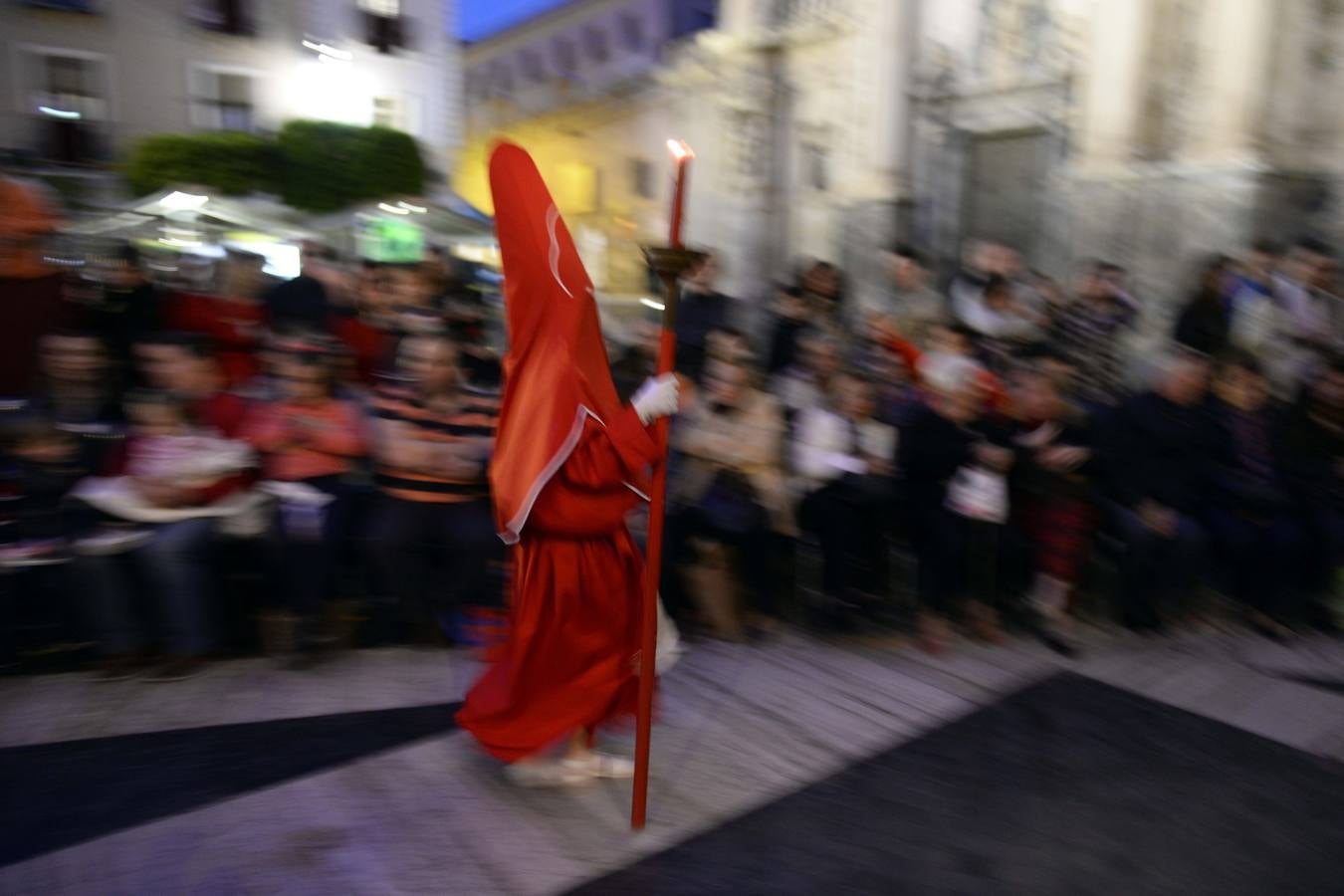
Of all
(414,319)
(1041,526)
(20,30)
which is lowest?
(1041,526)

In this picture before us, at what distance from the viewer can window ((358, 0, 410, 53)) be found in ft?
70.1

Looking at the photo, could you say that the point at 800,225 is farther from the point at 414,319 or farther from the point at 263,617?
the point at 263,617

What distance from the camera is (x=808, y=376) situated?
5.58 metres

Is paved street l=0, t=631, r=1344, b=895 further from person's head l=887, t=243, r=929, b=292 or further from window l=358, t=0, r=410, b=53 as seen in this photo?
window l=358, t=0, r=410, b=53

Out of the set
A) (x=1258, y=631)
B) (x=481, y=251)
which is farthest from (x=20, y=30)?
(x=1258, y=631)

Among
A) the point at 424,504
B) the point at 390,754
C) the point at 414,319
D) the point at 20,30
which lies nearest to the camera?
the point at 390,754

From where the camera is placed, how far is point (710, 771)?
356 centimetres

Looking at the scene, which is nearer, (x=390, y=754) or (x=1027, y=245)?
(x=390, y=754)

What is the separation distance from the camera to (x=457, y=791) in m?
3.37

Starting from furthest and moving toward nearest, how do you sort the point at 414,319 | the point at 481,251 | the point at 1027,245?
1. the point at 481,251
2. the point at 1027,245
3. the point at 414,319

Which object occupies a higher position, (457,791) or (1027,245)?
(1027,245)

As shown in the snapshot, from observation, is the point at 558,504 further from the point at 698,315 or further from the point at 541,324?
the point at 698,315

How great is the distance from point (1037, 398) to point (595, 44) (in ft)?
118

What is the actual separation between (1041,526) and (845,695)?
5.02 ft
